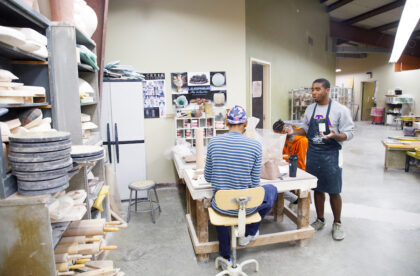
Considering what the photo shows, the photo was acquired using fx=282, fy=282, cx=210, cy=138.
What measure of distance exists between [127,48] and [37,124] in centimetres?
317

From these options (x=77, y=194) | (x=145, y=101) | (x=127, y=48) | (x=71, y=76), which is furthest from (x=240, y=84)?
(x=77, y=194)

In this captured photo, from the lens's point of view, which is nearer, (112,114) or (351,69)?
(112,114)

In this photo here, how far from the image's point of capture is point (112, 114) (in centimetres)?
440

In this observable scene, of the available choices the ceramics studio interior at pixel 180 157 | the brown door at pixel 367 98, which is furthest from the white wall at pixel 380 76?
the ceramics studio interior at pixel 180 157

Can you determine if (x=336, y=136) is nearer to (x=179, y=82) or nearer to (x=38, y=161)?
(x=38, y=161)

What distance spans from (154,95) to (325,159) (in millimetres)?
3133

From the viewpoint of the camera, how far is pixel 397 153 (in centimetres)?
613

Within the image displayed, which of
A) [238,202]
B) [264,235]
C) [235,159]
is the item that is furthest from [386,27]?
[238,202]

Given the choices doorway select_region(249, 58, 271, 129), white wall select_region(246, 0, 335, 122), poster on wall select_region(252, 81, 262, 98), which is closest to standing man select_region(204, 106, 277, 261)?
white wall select_region(246, 0, 335, 122)

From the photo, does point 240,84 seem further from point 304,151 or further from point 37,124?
point 37,124

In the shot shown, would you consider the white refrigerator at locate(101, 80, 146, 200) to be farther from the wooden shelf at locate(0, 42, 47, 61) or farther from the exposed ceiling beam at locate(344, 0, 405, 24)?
the exposed ceiling beam at locate(344, 0, 405, 24)

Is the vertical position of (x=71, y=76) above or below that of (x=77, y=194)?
above

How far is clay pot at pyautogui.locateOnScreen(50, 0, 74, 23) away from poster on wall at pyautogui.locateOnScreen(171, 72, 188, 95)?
258cm

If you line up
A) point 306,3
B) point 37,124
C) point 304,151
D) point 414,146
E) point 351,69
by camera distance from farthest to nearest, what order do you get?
point 351,69 → point 306,3 → point 414,146 → point 304,151 → point 37,124
